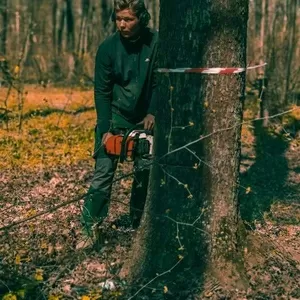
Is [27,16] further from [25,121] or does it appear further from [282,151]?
[282,151]

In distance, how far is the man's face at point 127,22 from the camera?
5555mm

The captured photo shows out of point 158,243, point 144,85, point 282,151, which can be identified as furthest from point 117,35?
point 282,151

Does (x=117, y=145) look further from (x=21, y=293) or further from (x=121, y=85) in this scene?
(x=21, y=293)

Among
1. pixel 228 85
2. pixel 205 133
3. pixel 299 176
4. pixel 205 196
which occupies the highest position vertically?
pixel 228 85

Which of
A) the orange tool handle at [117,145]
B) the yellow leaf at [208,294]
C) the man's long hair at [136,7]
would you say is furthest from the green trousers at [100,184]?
the yellow leaf at [208,294]

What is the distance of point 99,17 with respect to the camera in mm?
17094

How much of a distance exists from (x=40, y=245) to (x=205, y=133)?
1.78 metres

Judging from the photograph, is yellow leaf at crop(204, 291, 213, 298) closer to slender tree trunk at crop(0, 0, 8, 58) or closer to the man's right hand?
the man's right hand

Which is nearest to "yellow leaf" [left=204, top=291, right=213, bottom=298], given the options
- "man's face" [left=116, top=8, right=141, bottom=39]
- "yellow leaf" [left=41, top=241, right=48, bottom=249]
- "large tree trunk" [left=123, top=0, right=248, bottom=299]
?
"large tree trunk" [left=123, top=0, right=248, bottom=299]

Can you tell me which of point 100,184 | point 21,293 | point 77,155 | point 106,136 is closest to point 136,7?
point 106,136

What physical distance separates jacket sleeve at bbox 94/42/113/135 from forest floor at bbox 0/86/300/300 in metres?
0.66

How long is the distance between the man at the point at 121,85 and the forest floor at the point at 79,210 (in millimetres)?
312

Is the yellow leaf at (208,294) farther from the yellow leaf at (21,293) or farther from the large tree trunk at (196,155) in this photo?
the yellow leaf at (21,293)

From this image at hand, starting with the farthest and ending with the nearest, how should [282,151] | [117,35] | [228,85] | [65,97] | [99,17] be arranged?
1. [99,17]
2. [65,97]
3. [282,151]
4. [117,35]
5. [228,85]
